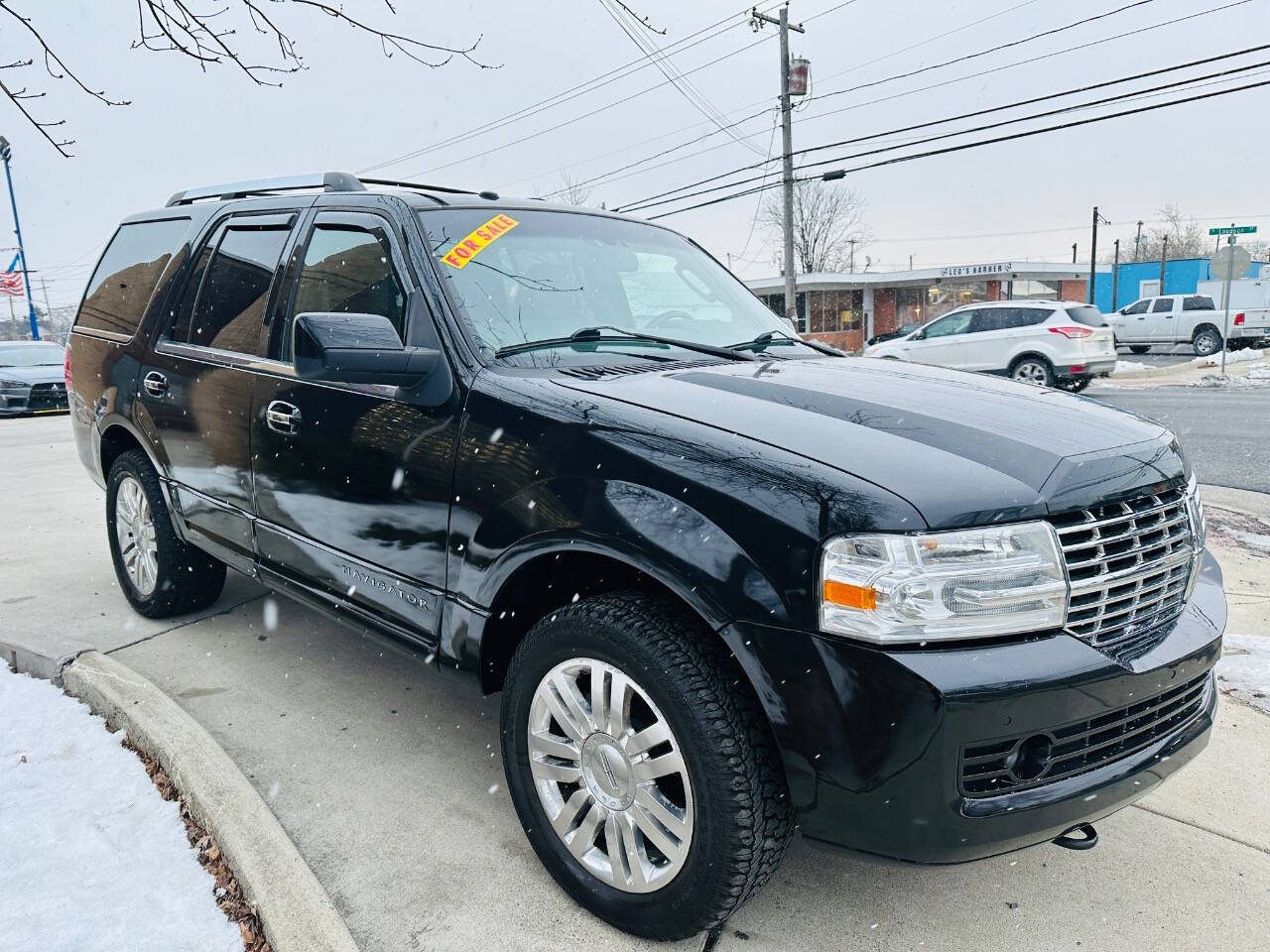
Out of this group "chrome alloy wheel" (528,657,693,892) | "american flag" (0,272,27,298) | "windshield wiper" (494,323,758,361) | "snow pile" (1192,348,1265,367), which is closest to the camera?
"chrome alloy wheel" (528,657,693,892)

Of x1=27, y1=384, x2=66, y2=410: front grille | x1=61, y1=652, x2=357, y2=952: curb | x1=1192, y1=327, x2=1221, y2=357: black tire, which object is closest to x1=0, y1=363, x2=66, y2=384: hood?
x1=27, y1=384, x2=66, y2=410: front grille

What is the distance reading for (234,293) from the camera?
3604 millimetres

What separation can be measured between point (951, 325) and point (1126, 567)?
51.3ft

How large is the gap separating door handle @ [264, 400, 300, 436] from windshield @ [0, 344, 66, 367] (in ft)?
55.5

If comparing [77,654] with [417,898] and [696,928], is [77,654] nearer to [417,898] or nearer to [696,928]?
[417,898]

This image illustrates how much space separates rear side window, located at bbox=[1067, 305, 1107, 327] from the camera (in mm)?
15188

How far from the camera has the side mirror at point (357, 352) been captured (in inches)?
97.6

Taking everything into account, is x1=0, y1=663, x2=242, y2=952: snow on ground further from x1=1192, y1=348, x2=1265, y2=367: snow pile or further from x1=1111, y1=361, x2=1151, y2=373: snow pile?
x1=1192, y1=348, x2=1265, y2=367: snow pile

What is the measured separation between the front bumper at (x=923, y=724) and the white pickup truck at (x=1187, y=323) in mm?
28106

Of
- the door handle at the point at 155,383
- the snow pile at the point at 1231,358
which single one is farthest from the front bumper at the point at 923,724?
the snow pile at the point at 1231,358

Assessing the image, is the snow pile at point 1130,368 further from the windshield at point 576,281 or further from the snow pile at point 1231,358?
the windshield at point 576,281

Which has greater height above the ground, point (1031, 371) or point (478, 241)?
point (478, 241)

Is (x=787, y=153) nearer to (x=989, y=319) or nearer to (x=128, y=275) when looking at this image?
(x=989, y=319)

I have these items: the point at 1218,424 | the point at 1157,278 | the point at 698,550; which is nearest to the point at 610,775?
the point at 698,550
